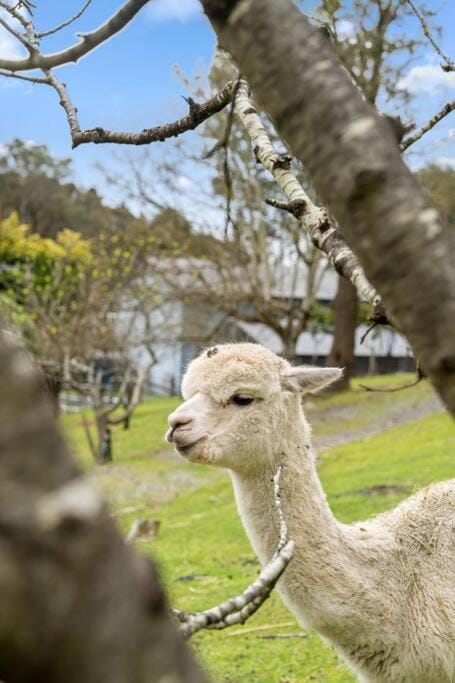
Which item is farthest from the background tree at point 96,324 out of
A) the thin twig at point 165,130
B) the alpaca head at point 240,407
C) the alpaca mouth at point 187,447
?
the thin twig at point 165,130

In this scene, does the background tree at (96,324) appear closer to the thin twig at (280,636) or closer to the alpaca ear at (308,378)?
the thin twig at (280,636)

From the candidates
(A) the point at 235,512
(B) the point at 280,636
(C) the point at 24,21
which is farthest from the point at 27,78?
(A) the point at 235,512

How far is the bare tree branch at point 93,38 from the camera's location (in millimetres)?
1983

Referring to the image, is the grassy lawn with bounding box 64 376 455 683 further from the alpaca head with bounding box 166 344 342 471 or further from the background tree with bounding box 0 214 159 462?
the background tree with bounding box 0 214 159 462

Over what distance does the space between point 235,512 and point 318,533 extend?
7.61m

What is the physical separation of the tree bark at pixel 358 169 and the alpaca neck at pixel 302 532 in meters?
2.22

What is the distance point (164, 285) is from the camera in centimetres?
2625

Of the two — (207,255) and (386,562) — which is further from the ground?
(207,255)

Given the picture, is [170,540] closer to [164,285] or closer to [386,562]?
[386,562]

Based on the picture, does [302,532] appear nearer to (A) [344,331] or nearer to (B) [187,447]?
(B) [187,447]

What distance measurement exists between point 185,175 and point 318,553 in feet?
70.3

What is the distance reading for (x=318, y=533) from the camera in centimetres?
327

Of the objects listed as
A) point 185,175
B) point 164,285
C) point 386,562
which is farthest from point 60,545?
point 164,285

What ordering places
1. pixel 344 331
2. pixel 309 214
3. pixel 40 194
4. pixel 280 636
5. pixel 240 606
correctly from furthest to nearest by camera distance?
1. pixel 40 194
2. pixel 344 331
3. pixel 280 636
4. pixel 309 214
5. pixel 240 606
